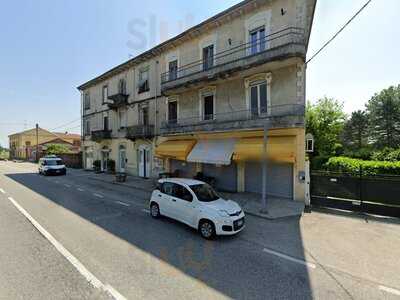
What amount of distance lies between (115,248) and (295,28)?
11569mm

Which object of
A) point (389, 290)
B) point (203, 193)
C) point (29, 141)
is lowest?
point (389, 290)

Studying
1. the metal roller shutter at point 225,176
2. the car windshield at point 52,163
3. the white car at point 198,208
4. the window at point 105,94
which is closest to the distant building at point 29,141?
the car windshield at point 52,163

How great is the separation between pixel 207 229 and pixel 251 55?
8.87m

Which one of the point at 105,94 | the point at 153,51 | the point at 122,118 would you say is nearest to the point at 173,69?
the point at 153,51

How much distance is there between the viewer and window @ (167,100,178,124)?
17.2 meters

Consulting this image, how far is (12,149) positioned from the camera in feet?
232

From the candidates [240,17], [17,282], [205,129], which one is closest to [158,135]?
[205,129]

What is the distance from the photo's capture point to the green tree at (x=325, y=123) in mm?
30156

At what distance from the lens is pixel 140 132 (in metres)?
19.0

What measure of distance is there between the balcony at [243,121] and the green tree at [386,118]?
2017 inches

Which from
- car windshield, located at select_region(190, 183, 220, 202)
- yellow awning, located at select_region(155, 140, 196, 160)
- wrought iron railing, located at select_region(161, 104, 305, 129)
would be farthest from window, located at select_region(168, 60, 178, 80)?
car windshield, located at select_region(190, 183, 220, 202)

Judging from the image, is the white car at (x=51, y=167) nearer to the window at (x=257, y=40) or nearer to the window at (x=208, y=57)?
the window at (x=208, y=57)

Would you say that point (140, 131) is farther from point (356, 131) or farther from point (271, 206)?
Answer: point (356, 131)

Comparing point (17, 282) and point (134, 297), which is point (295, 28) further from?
point (17, 282)
